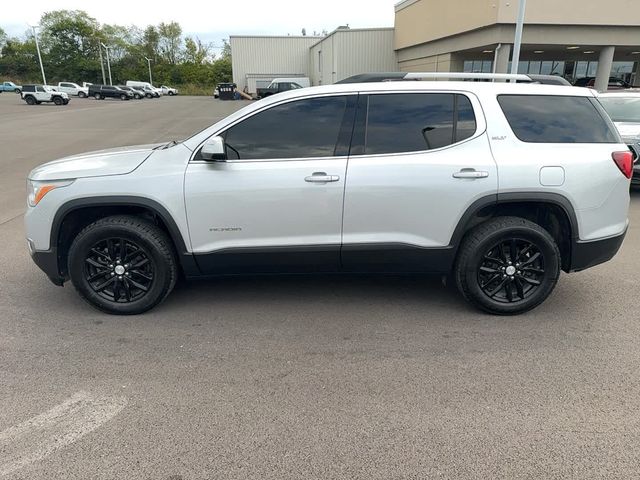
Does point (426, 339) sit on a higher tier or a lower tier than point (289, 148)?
lower

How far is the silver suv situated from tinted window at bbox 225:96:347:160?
1cm

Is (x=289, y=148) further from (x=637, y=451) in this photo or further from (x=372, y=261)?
(x=637, y=451)

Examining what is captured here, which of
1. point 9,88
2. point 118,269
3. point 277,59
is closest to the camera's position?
point 118,269

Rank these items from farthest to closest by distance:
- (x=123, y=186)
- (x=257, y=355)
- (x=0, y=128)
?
(x=0, y=128)
(x=123, y=186)
(x=257, y=355)

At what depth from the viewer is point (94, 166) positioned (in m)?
3.60

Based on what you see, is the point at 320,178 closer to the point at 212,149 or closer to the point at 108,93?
the point at 212,149

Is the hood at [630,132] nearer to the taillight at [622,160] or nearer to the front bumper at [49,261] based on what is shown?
the taillight at [622,160]

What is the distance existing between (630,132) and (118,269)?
852 cm

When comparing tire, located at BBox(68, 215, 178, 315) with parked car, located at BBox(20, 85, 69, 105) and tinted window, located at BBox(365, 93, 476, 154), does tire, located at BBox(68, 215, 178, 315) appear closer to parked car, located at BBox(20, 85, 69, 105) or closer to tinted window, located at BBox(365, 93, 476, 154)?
tinted window, located at BBox(365, 93, 476, 154)

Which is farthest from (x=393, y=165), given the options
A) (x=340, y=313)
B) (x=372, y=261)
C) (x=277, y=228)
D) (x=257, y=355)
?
(x=257, y=355)

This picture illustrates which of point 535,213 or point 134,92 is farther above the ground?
point 134,92

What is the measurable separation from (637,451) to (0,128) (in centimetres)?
2349

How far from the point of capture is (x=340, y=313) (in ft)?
12.5

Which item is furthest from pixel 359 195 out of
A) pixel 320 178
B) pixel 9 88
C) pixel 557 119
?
pixel 9 88
